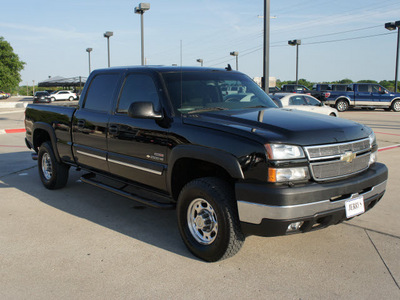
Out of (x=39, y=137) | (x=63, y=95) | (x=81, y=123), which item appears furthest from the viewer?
(x=63, y=95)

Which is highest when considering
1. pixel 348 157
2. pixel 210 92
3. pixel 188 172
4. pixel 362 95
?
pixel 362 95

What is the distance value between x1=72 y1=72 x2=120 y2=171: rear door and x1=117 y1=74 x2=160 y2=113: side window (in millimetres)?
211

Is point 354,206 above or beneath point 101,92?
beneath

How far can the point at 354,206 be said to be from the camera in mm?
3568

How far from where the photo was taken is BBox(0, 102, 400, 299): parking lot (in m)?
3.25

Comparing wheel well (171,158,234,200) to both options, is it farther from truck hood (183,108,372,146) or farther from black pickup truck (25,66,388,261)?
truck hood (183,108,372,146)

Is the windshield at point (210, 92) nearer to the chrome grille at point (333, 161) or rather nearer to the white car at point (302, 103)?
the chrome grille at point (333, 161)

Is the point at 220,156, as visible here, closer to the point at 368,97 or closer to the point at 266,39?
the point at 266,39

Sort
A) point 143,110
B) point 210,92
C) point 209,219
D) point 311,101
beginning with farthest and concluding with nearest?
point 311,101 < point 210,92 < point 143,110 < point 209,219

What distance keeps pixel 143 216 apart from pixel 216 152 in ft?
6.70

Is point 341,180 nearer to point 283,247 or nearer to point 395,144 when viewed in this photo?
point 283,247

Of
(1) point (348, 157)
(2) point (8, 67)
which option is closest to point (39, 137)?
(1) point (348, 157)

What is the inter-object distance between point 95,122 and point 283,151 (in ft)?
9.01

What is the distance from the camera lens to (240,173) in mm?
3344
